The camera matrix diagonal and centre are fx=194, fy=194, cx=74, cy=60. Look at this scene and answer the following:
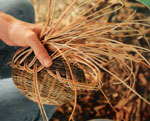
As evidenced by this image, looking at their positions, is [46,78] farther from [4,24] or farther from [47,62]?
[4,24]

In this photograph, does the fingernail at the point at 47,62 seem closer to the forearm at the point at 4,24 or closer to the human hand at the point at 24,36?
the human hand at the point at 24,36

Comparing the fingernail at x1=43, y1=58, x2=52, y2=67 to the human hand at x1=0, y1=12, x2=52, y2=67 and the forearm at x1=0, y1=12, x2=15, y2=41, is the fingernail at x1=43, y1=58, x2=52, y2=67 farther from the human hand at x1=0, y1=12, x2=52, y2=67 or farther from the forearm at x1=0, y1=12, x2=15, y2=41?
the forearm at x1=0, y1=12, x2=15, y2=41

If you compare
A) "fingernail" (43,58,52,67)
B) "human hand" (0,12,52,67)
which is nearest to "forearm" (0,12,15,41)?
"human hand" (0,12,52,67)

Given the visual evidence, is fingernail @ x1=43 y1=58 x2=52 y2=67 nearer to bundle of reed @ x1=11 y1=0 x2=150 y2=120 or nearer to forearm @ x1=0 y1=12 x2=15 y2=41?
bundle of reed @ x1=11 y1=0 x2=150 y2=120

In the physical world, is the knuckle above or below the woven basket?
above

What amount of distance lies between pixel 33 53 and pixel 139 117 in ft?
3.31

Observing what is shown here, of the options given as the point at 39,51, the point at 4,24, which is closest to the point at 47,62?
the point at 39,51

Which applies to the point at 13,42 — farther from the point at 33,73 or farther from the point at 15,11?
the point at 15,11

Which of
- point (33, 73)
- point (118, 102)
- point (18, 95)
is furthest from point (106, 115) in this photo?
point (33, 73)

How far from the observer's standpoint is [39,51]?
398mm

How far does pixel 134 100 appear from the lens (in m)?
1.25

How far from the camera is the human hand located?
0.40 meters

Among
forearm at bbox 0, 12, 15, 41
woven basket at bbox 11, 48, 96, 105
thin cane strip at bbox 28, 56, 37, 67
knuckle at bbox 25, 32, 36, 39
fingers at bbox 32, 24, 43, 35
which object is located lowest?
woven basket at bbox 11, 48, 96, 105

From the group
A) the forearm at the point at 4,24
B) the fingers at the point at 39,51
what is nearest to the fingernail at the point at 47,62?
the fingers at the point at 39,51
